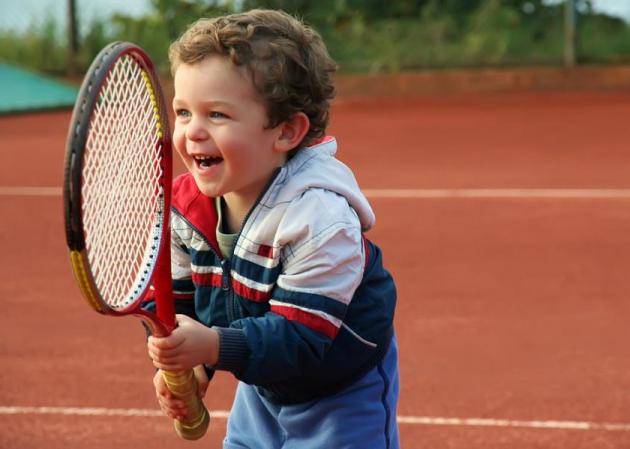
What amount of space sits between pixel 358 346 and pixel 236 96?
21.1 inches

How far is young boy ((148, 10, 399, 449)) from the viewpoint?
243 centimetres

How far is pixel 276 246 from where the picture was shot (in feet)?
8.11

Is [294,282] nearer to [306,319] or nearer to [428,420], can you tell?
[306,319]

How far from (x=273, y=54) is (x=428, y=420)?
1.74 metres

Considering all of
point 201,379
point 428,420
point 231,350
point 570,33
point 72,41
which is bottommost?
point 72,41

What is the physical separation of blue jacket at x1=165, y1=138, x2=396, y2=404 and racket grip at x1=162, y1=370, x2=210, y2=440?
0.39 feet

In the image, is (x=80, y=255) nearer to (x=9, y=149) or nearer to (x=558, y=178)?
(x=558, y=178)

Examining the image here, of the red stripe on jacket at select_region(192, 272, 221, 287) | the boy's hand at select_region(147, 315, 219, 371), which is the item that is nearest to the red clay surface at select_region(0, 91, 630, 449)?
the red stripe on jacket at select_region(192, 272, 221, 287)

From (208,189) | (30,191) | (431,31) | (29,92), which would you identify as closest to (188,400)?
(208,189)

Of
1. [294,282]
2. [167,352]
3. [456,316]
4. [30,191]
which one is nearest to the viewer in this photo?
[167,352]

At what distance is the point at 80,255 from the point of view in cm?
215

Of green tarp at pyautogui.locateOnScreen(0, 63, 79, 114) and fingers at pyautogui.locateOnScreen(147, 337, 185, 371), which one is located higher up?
fingers at pyautogui.locateOnScreen(147, 337, 185, 371)

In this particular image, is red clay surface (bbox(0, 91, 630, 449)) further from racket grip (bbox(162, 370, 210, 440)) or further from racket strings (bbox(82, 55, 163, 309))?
racket strings (bbox(82, 55, 163, 309))

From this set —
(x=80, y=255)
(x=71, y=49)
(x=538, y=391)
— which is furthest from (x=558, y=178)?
(x=71, y=49)
